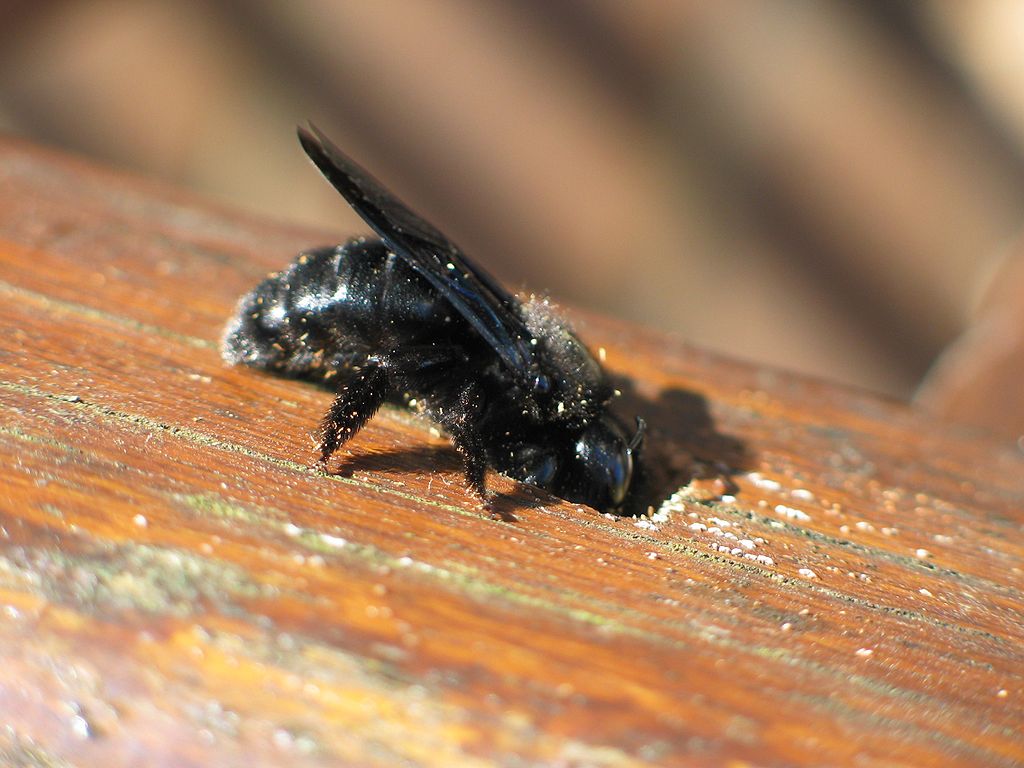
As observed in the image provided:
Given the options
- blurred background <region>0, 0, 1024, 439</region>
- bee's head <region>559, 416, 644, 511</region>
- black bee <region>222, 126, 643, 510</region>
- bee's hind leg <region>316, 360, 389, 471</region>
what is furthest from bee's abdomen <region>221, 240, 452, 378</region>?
blurred background <region>0, 0, 1024, 439</region>

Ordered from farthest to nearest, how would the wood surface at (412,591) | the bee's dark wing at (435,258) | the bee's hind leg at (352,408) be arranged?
the bee's dark wing at (435,258)
the bee's hind leg at (352,408)
the wood surface at (412,591)

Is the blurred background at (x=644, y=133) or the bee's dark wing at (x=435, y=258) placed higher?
the blurred background at (x=644, y=133)

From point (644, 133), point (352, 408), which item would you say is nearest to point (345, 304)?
point (352, 408)

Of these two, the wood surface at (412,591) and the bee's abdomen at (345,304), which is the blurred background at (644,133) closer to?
the bee's abdomen at (345,304)

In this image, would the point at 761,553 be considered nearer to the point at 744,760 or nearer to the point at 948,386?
the point at 744,760

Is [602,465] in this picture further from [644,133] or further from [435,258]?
[644,133]

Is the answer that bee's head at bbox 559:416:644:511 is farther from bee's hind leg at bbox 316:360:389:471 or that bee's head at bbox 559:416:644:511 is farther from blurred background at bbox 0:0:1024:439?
blurred background at bbox 0:0:1024:439

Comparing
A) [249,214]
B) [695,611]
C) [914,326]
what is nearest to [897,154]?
[914,326]

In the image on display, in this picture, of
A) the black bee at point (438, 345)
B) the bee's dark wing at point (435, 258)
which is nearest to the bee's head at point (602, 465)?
the black bee at point (438, 345)
